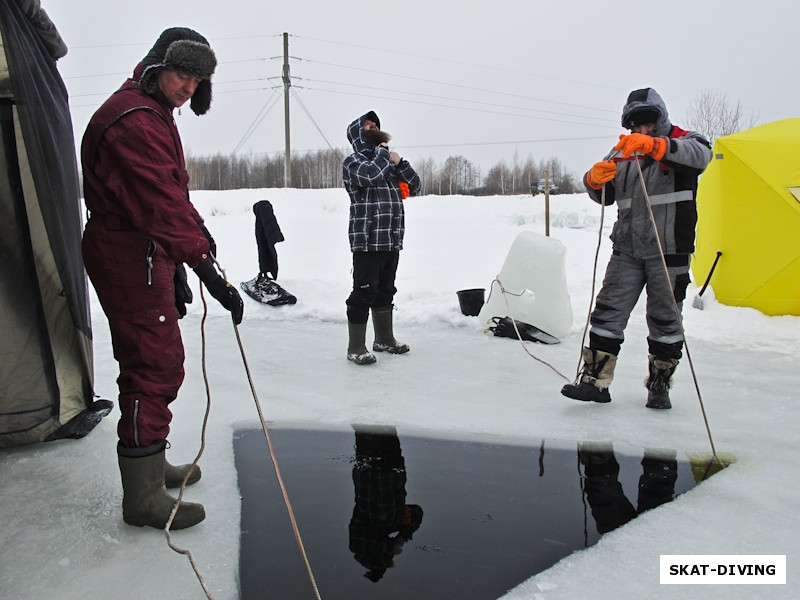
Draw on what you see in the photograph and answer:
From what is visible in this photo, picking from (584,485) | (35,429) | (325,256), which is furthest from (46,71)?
(325,256)

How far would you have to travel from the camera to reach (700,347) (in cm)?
473

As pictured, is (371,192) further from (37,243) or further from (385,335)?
(37,243)

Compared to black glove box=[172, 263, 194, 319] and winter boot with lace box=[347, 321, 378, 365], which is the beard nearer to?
winter boot with lace box=[347, 321, 378, 365]

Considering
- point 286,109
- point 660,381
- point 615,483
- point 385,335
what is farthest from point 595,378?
point 286,109

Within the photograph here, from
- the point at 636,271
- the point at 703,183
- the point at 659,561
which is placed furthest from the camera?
the point at 703,183

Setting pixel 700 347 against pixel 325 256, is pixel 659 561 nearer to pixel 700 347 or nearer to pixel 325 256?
pixel 700 347

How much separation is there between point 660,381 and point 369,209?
2150mm

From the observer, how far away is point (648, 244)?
3252mm

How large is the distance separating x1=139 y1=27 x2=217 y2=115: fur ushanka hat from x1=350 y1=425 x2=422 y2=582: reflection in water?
169 centimetres

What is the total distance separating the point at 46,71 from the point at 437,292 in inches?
171

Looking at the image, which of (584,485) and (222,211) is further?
(222,211)

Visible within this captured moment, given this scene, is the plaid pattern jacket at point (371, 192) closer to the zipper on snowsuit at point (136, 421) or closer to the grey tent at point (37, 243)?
the grey tent at point (37, 243)

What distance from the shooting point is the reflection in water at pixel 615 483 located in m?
2.27

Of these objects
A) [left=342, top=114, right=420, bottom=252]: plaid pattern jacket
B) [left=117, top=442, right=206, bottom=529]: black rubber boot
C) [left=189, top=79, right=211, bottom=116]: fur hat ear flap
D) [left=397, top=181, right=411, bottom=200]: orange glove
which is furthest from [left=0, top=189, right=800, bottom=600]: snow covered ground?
[left=189, top=79, right=211, bottom=116]: fur hat ear flap
